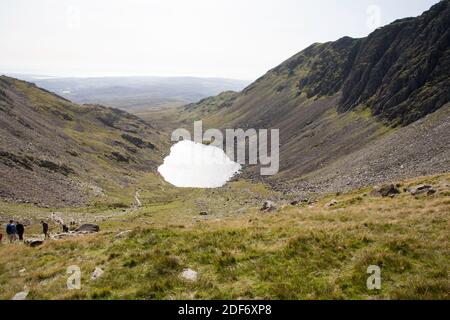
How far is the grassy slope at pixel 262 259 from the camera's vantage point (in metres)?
14.7

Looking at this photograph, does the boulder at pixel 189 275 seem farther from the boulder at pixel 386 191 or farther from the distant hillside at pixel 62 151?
the distant hillside at pixel 62 151

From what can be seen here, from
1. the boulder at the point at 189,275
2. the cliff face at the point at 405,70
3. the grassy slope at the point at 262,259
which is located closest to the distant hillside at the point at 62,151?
the grassy slope at the point at 262,259

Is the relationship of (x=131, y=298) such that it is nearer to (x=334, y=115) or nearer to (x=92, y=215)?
(x=92, y=215)

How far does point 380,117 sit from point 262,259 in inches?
3969

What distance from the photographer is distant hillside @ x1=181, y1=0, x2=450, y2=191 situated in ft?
241

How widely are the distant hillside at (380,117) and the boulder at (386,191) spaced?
2535 cm

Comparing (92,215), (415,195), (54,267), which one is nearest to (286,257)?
(54,267)

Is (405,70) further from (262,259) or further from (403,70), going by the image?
(262,259)

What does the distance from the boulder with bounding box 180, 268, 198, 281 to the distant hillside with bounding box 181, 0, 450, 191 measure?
52.1 metres

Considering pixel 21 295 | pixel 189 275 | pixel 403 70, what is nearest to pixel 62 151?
pixel 21 295

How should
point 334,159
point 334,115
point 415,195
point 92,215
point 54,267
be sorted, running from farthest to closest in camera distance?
point 334,115 < point 334,159 < point 92,215 < point 415,195 < point 54,267

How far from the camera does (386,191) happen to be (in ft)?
120

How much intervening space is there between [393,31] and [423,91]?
4540 centimetres

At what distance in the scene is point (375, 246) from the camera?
59.3 ft
